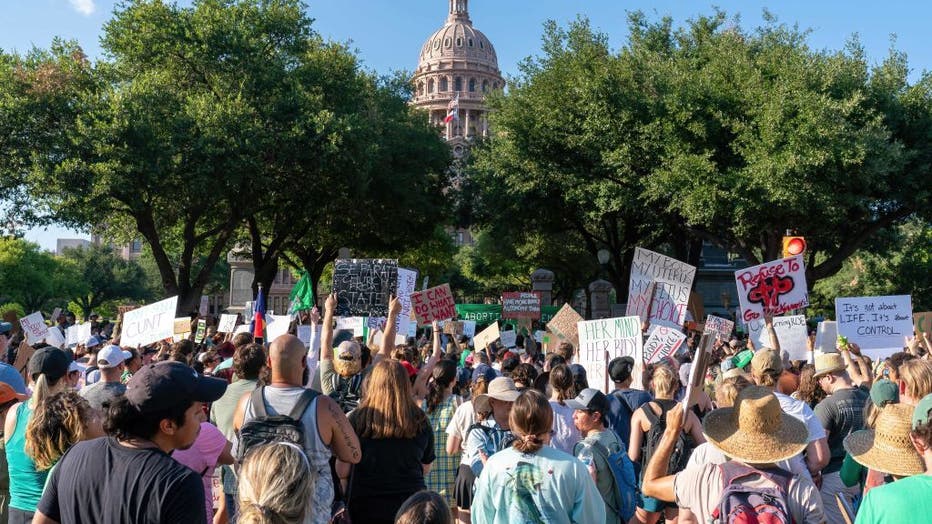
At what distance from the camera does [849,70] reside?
24328 mm

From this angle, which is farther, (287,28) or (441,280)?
(441,280)

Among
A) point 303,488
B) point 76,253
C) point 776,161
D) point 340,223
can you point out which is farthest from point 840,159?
point 76,253

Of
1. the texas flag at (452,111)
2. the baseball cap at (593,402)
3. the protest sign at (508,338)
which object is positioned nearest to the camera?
the baseball cap at (593,402)

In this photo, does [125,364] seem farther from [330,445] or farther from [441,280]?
[441,280]

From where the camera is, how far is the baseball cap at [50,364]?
4.84 meters

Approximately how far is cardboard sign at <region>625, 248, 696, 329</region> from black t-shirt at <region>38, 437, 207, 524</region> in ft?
27.8

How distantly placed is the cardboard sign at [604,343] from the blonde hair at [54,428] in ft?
16.4

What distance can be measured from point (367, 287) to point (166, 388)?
25.2ft

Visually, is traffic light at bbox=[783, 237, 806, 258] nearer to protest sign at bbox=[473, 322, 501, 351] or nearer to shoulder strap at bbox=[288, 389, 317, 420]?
protest sign at bbox=[473, 322, 501, 351]

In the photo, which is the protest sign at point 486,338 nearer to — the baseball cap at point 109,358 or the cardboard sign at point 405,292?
the cardboard sign at point 405,292

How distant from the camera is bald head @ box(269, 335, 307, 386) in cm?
426

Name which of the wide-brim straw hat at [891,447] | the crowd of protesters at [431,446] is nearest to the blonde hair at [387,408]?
the crowd of protesters at [431,446]

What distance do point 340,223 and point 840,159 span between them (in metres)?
19.2

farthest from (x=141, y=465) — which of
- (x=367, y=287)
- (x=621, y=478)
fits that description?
(x=367, y=287)
